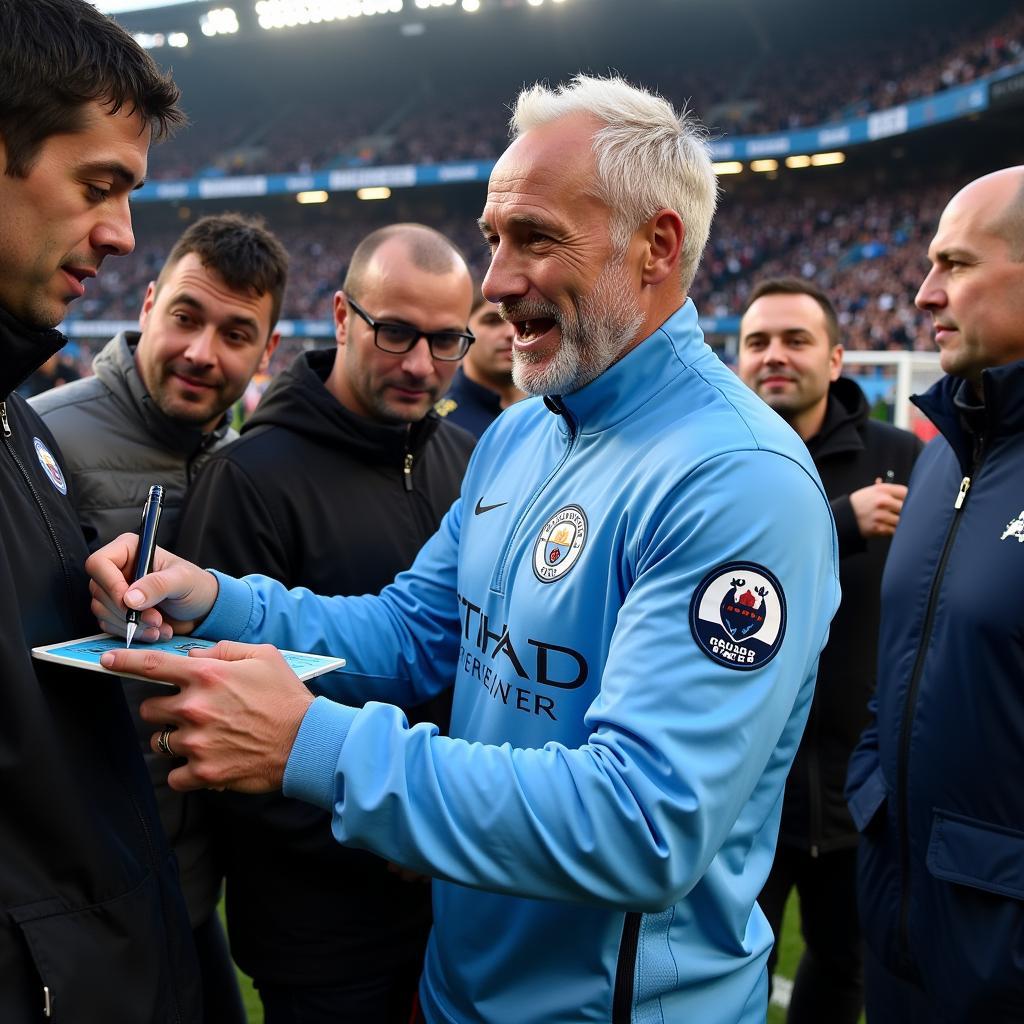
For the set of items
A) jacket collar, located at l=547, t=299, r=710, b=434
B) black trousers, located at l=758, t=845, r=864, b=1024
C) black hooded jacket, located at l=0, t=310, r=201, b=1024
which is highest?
jacket collar, located at l=547, t=299, r=710, b=434

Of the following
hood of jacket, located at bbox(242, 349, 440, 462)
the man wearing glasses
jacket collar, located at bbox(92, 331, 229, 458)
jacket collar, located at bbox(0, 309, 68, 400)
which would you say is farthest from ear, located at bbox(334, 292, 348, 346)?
jacket collar, located at bbox(0, 309, 68, 400)

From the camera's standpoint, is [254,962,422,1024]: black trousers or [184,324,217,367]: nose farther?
[184,324,217,367]: nose

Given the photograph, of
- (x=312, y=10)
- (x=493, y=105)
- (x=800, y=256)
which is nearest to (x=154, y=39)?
(x=312, y=10)

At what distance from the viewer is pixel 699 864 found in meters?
1.36

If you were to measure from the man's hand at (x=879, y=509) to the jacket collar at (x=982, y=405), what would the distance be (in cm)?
55

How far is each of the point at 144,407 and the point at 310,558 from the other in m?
0.87

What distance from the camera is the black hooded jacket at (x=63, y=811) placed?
133 cm

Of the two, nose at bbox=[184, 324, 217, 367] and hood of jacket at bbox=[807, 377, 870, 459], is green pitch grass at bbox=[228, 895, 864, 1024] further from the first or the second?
nose at bbox=[184, 324, 217, 367]

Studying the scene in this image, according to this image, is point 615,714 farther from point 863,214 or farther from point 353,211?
point 353,211

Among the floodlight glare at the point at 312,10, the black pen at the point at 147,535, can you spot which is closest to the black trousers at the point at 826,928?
the black pen at the point at 147,535

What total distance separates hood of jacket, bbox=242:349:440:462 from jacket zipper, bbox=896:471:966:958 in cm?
141

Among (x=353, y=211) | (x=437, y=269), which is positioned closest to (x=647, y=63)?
(x=353, y=211)

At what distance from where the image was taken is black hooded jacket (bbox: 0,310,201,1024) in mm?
1329

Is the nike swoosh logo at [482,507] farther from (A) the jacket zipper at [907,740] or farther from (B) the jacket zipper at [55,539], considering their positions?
(A) the jacket zipper at [907,740]
